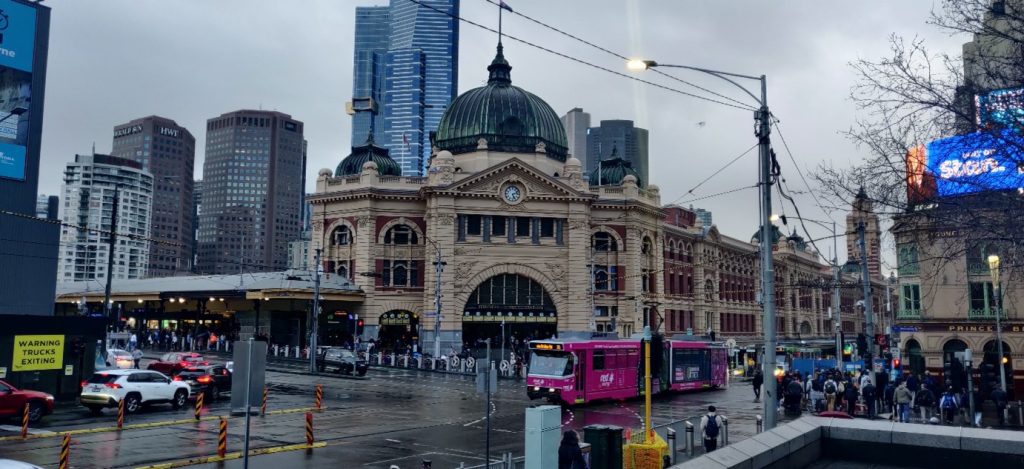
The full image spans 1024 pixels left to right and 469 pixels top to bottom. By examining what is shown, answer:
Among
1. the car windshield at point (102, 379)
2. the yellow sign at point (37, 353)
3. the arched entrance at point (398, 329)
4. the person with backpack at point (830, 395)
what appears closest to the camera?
the car windshield at point (102, 379)

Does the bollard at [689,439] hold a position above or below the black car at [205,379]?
Result: below

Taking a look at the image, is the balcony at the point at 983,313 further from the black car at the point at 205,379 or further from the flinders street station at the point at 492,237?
the black car at the point at 205,379

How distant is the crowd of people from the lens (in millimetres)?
28844

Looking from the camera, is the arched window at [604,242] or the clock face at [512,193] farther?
the arched window at [604,242]

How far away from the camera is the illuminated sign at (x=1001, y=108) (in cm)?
1307

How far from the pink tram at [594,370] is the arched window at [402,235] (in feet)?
106

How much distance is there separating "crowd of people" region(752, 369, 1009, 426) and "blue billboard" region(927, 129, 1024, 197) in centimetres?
1626

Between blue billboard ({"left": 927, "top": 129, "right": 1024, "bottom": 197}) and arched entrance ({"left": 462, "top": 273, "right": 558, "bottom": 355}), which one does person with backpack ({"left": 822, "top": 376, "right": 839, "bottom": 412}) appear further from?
arched entrance ({"left": 462, "top": 273, "right": 558, "bottom": 355})

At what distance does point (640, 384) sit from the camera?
38.5 metres

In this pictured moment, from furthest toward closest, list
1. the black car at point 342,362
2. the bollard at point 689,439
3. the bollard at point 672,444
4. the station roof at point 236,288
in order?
the station roof at point 236,288 < the black car at point 342,362 < the bollard at point 689,439 < the bollard at point 672,444

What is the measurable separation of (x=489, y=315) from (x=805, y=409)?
115 feet

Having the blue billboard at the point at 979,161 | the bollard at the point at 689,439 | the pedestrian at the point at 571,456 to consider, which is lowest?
the bollard at the point at 689,439

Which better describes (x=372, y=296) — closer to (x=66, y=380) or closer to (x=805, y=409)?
(x=66, y=380)

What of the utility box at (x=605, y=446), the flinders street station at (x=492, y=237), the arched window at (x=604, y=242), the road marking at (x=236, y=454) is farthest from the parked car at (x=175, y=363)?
the arched window at (x=604, y=242)
